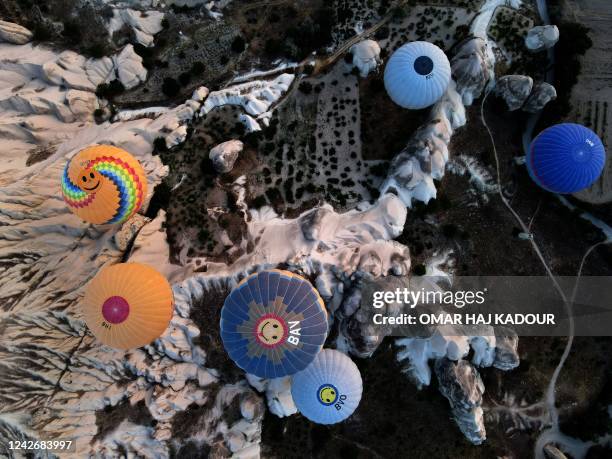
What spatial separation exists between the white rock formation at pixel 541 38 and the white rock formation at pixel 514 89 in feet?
9.72

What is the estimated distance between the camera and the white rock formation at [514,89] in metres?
28.7

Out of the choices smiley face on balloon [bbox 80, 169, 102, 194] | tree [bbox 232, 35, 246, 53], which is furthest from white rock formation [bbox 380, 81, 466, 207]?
smiley face on balloon [bbox 80, 169, 102, 194]

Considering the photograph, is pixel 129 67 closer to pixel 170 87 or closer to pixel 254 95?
pixel 170 87

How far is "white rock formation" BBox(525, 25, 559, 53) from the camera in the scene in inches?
1144

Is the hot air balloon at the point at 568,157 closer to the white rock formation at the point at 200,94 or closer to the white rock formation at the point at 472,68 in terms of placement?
the white rock formation at the point at 472,68

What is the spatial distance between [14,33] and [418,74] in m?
30.8

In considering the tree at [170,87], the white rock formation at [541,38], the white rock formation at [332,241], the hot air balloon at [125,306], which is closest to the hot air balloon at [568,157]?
the white rock formation at [541,38]

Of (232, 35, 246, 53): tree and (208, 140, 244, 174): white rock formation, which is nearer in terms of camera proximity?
(208, 140, 244, 174): white rock formation

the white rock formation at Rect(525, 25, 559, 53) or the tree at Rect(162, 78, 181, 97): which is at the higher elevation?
the white rock formation at Rect(525, 25, 559, 53)

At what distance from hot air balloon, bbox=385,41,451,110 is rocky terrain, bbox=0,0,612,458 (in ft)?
7.77

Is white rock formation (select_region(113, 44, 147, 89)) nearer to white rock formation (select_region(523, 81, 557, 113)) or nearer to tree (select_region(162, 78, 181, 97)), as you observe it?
tree (select_region(162, 78, 181, 97))

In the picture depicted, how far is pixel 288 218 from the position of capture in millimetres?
29484

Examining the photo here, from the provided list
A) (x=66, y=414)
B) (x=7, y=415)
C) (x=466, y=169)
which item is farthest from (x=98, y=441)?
(x=466, y=169)

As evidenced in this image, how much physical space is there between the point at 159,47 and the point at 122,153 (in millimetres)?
12335
